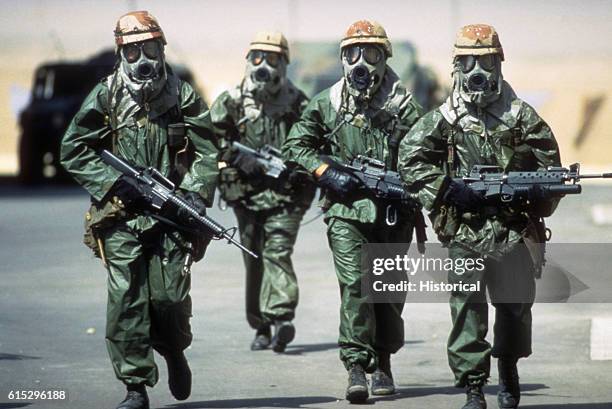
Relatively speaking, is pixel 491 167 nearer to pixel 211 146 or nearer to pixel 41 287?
pixel 211 146

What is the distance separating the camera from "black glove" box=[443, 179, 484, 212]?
9.61 m

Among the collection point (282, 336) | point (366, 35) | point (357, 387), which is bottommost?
point (282, 336)

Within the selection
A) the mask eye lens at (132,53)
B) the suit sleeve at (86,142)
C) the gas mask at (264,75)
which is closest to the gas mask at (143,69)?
the mask eye lens at (132,53)

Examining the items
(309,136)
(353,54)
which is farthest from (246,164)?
(353,54)

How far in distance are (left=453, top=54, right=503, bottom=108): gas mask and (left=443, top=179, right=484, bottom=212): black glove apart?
1.44 feet

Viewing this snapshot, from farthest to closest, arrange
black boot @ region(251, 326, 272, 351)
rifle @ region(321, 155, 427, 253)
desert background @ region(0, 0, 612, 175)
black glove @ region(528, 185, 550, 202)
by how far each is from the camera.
Result: desert background @ region(0, 0, 612, 175)
black boot @ region(251, 326, 272, 351)
rifle @ region(321, 155, 427, 253)
black glove @ region(528, 185, 550, 202)

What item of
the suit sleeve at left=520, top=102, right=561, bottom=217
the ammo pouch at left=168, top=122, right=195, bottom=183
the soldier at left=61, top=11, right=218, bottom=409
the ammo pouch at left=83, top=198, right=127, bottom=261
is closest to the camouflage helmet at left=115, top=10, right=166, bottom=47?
the soldier at left=61, top=11, right=218, bottom=409

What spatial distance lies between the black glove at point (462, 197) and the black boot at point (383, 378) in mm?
1407

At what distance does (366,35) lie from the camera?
10.7 metres

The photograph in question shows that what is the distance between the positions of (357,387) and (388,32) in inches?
1315

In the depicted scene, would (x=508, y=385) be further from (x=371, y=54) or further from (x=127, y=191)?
(x=127, y=191)
